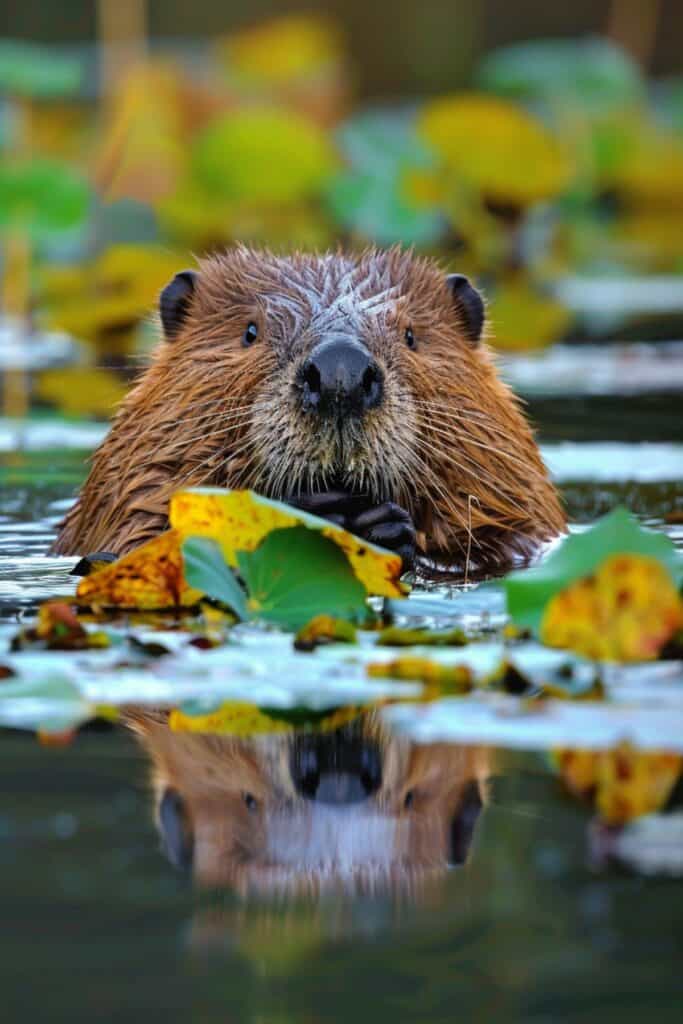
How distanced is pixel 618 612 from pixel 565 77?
9946 mm

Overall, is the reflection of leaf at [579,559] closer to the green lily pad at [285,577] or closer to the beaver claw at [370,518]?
the green lily pad at [285,577]

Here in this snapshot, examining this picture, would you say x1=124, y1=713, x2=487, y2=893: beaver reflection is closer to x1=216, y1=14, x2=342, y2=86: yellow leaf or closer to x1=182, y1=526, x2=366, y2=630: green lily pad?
x1=182, y1=526, x2=366, y2=630: green lily pad


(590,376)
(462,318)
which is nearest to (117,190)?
(590,376)

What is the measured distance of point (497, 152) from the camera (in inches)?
399

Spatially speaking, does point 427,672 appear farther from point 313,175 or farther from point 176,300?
point 313,175

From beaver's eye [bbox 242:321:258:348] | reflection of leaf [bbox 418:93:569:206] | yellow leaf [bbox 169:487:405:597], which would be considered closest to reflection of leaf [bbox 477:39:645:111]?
reflection of leaf [bbox 418:93:569:206]

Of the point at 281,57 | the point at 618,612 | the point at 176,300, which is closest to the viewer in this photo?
the point at 618,612

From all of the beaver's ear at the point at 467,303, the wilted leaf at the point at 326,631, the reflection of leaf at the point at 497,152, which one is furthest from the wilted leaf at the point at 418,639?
the reflection of leaf at the point at 497,152

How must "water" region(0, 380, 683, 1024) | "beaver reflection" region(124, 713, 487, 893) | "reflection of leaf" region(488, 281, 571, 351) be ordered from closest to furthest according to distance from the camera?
"water" region(0, 380, 683, 1024) → "beaver reflection" region(124, 713, 487, 893) → "reflection of leaf" region(488, 281, 571, 351)

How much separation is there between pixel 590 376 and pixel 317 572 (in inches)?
168

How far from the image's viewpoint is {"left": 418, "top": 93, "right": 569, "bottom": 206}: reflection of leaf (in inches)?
394

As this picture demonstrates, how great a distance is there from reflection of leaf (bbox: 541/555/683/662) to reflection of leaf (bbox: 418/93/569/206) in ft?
23.9

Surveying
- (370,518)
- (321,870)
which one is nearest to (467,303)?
(370,518)

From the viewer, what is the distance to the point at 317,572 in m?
3.24
